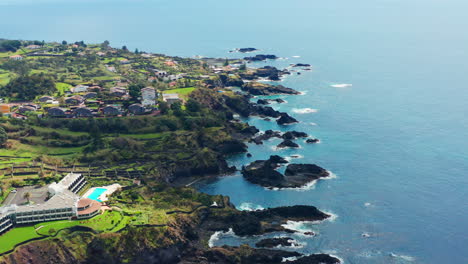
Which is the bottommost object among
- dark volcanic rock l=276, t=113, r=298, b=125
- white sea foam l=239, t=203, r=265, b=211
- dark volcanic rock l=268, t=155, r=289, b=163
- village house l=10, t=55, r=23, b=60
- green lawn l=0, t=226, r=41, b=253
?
white sea foam l=239, t=203, r=265, b=211

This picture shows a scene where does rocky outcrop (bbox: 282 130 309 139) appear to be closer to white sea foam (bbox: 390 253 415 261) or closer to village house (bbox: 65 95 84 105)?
white sea foam (bbox: 390 253 415 261)

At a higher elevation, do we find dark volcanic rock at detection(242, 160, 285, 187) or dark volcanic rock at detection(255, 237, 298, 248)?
dark volcanic rock at detection(242, 160, 285, 187)

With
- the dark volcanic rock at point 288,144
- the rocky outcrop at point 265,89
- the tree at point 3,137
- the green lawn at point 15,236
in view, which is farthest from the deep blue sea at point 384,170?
the tree at point 3,137

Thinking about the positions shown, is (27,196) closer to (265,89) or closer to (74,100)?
(74,100)

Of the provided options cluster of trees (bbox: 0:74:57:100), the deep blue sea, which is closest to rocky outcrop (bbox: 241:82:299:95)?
the deep blue sea

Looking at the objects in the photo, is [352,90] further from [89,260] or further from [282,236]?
[89,260]

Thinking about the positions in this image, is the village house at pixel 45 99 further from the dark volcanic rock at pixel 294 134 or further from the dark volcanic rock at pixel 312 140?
the dark volcanic rock at pixel 312 140

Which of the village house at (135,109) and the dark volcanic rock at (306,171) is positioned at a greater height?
the village house at (135,109)
